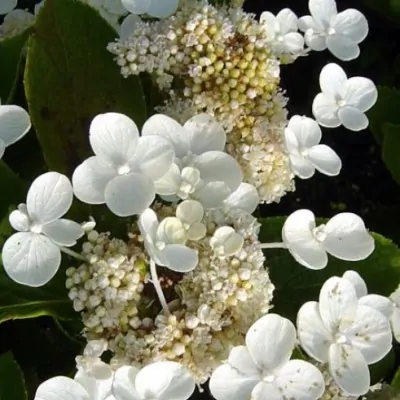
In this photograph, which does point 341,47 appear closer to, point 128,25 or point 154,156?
point 128,25

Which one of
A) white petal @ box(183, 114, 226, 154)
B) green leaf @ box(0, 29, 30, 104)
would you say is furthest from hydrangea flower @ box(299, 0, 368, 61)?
green leaf @ box(0, 29, 30, 104)

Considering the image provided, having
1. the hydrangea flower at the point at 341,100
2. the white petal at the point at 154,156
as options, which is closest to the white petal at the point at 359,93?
the hydrangea flower at the point at 341,100

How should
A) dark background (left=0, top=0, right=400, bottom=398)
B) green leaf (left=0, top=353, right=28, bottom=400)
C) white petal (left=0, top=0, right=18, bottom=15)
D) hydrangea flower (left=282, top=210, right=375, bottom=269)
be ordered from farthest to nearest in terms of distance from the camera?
dark background (left=0, top=0, right=400, bottom=398) < white petal (left=0, top=0, right=18, bottom=15) < green leaf (left=0, top=353, right=28, bottom=400) < hydrangea flower (left=282, top=210, right=375, bottom=269)

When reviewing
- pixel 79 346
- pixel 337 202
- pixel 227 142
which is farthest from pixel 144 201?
pixel 337 202

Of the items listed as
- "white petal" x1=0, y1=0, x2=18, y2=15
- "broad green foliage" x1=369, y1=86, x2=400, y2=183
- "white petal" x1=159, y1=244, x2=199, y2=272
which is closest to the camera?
"white petal" x1=159, y1=244, x2=199, y2=272

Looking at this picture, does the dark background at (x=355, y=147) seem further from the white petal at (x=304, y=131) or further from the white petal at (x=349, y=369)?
the white petal at (x=349, y=369)

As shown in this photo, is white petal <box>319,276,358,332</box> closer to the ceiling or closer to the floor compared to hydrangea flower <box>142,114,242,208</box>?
closer to the floor

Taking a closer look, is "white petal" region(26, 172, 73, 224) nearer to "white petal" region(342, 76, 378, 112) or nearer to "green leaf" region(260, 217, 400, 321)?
"green leaf" region(260, 217, 400, 321)
